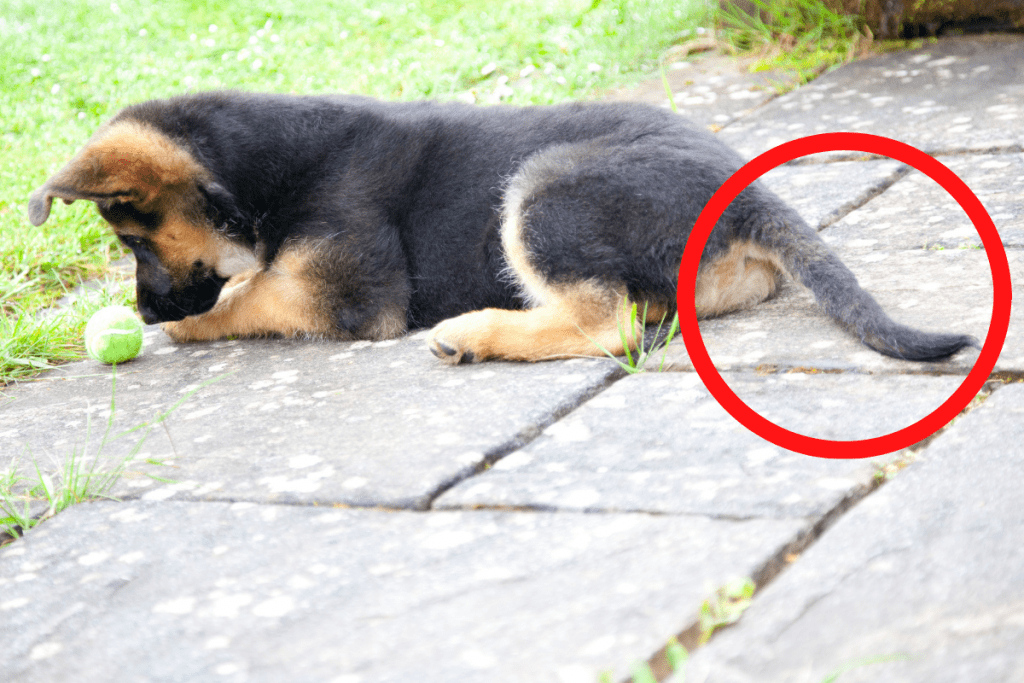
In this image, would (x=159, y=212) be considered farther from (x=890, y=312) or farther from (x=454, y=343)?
(x=890, y=312)

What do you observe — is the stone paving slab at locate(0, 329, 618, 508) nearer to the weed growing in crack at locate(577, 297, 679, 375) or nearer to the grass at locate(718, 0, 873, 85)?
the weed growing in crack at locate(577, 297, 679, 375)

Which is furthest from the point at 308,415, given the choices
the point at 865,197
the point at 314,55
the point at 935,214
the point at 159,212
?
the point at 314,55

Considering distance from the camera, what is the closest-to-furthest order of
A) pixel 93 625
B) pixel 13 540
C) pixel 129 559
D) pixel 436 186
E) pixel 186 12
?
pixel 93 625
pixel 129 559
pixel 13 540
pixel 436 186
pixel 186 12

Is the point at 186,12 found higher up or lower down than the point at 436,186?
higher up

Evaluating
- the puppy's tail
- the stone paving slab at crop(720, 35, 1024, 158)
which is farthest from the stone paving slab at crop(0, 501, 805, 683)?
the stone paving slab at crop(720, 35, 1024, 158)

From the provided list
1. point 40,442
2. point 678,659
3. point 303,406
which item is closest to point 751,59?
point 303,406

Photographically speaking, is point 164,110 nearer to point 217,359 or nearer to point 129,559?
point 217,359

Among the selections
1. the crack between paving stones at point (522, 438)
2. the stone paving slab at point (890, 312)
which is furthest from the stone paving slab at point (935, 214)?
the crack between paving stones at point (522, 438)

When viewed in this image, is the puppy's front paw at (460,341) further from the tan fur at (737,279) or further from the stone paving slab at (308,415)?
the tan fur at (737,279)
